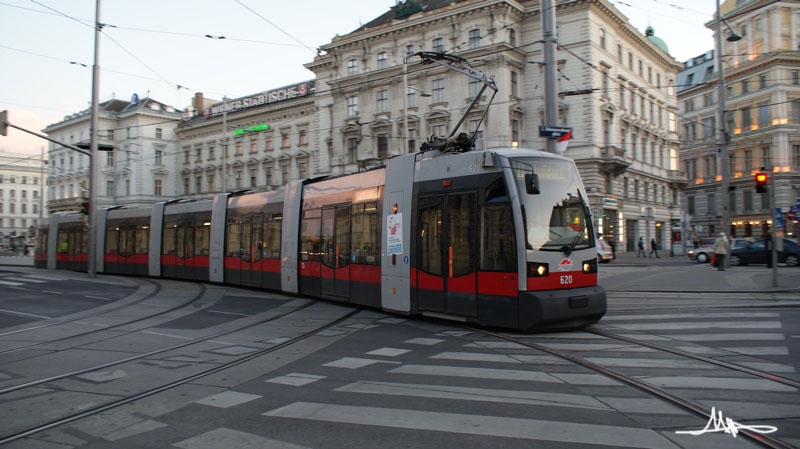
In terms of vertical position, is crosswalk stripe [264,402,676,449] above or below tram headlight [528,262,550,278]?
below

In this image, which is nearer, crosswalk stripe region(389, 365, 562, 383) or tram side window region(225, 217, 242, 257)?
crosswalk stripe region(389, 365, 562, 383)

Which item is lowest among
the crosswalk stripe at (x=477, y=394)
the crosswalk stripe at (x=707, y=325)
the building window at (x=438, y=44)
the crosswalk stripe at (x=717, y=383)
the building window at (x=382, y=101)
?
the crosswalk stripe at (x=477, y=394)

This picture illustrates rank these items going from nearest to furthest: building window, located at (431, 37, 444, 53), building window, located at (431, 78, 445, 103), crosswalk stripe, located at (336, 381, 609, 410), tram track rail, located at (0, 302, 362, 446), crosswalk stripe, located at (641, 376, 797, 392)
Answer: tram track rail, located at (0, 302, 362, 446) → crosswalk stripe, located at (336, 381, 609, 410) → crosswalk stripe, located at (641, 376, 797, 392) → building window, located at (431, 37, 444, 53) → building window, located at (431, 78, 445, 103)

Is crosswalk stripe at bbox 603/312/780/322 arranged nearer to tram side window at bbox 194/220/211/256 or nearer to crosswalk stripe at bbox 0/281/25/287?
tram side window at bbox 194/220/211/256

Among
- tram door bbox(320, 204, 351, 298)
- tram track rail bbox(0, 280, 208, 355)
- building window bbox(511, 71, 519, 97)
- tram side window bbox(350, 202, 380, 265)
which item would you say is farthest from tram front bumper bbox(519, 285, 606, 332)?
building window bbox(511, 71, 519, 97)

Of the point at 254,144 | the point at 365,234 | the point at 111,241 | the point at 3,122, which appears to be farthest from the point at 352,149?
the point at 365,234

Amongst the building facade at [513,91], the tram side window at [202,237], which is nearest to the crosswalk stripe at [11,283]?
the tram side window at [202,237]

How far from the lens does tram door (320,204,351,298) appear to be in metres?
12.7

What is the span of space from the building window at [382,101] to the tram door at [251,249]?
29763 mm

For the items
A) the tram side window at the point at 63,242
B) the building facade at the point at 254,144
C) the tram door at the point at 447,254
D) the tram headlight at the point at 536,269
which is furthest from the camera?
the building facade at the point at 254,144

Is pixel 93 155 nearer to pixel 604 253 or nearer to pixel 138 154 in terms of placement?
pixel 604 253

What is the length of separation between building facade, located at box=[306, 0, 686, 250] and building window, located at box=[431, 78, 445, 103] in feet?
0.25

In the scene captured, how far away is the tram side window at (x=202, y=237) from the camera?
1945 cm

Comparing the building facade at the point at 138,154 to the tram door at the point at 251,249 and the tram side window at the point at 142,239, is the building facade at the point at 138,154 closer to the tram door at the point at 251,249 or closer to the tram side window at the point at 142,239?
the tram side window at the point at 142,239
